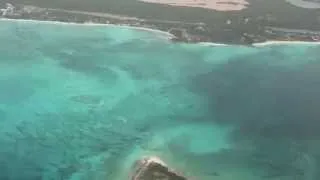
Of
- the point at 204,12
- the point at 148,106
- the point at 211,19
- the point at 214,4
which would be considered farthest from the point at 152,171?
the point at 214,4

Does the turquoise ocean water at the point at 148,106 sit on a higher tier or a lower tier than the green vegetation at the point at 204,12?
lower

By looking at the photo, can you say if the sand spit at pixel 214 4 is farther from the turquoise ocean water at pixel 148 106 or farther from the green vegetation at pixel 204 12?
the turquoise ocean water at pixel 148 106

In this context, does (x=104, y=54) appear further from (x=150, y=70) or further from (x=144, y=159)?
(x=144, y=159)

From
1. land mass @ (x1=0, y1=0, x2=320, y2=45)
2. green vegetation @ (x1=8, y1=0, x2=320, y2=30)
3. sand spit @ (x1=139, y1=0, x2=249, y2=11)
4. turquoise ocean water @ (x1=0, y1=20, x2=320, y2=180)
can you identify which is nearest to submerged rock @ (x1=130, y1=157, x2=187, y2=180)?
turquoise ocean water @ (x1=0, y1=20, x2=320, y2=180)

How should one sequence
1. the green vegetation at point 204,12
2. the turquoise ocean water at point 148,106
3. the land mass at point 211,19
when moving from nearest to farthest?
1. the turquoise ocean water at point 148,106
2. the land mass at point 211,19
3. the green vegetation at point 204,12

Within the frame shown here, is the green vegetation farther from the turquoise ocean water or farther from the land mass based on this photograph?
A: the turquoise ocean water

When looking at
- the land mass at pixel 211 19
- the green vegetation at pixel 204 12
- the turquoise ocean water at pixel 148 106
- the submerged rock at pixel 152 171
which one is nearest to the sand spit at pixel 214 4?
the land mass at pixel 211 19

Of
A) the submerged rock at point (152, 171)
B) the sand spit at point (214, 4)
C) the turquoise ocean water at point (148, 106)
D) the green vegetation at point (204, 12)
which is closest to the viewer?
the submerged rock at point (152, 171)
